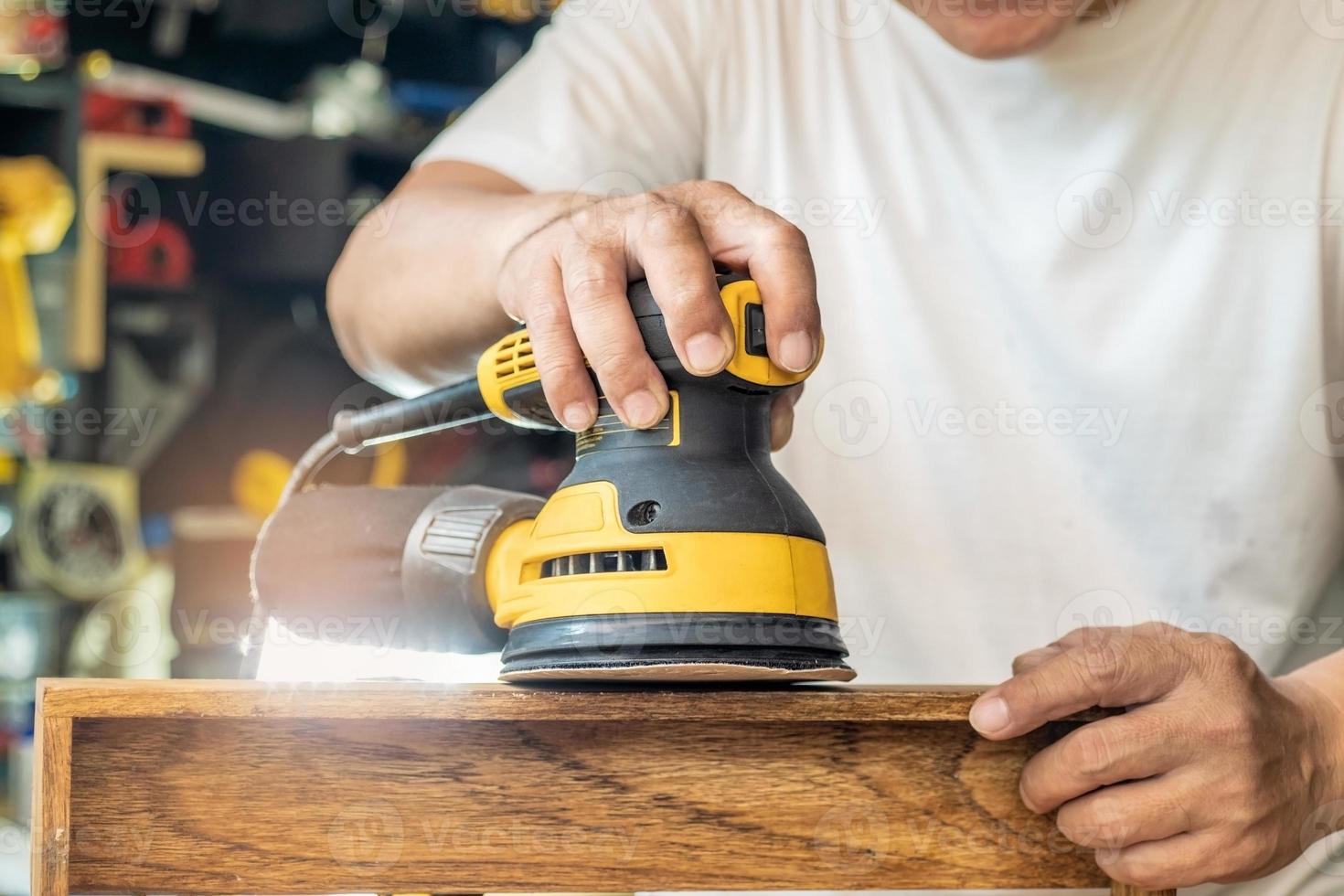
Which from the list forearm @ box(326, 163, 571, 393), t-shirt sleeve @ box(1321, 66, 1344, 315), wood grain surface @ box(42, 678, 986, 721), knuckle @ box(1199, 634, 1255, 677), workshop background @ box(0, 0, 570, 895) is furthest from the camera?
workshop background @ box(0, 0, 570, 895)

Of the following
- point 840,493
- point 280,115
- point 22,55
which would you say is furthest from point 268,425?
point 840,493

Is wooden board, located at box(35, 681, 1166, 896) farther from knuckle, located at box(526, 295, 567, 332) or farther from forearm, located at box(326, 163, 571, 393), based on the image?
forearm, located at box(326, 163, 571, 393)

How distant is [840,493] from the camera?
5.11 ft

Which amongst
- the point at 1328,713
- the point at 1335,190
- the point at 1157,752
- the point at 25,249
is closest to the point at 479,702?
the point at 1157,752

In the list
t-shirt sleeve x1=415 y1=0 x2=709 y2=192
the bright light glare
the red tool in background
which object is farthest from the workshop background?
the bright light glare

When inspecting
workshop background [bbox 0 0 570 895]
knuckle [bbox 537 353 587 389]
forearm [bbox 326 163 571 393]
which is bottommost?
knuckle [bbox 537 353 587 389]

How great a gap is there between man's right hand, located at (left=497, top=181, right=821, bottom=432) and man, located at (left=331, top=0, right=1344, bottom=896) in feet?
1.33

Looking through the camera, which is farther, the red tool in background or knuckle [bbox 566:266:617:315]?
the red tool in background

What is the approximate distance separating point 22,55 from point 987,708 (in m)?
3.11

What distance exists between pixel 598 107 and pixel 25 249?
2.19 meters

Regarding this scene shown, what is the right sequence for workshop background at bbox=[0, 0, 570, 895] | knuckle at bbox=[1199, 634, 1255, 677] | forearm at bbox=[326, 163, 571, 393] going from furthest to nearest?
workshop background at bbox=[0, 0, 570, 895], forearm at bbox=[326, 163, 571, 393], knuckle at bbox=[1199, 634, 1255, 677]

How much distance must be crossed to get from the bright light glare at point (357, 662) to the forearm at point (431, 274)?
32 centimetres

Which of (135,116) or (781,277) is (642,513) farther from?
(135,116)

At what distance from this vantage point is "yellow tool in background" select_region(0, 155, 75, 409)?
10.1 ft
